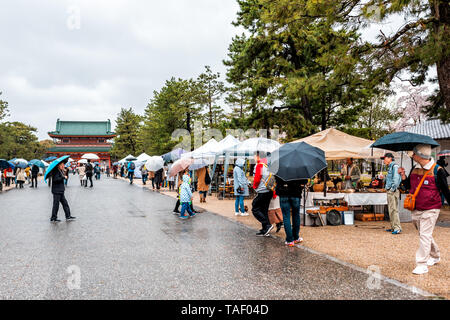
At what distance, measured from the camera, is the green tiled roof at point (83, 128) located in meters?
69.6

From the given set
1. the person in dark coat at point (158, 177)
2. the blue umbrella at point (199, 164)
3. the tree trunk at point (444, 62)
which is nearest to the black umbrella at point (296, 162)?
the tree trunk at point (444, 62)

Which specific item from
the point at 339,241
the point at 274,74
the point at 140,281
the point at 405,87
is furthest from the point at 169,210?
the point at 405,87

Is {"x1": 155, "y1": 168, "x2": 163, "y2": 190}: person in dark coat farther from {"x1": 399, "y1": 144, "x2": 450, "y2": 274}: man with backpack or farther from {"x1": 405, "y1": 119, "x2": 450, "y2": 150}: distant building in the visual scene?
{"x1": 399, "y1": 144, "x2": 450, "y2": 274}: man with backpack

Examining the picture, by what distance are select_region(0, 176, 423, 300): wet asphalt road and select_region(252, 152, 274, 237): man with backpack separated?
403 mm

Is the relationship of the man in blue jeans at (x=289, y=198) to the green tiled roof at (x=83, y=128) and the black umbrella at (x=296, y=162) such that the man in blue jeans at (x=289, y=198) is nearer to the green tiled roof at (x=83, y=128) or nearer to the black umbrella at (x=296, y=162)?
the black umbrella at (x=296, y=162)

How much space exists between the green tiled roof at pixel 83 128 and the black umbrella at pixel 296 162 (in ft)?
217

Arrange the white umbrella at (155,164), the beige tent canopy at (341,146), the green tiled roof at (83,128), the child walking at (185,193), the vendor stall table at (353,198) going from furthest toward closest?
the green tiled roof at (83,128), the white umbrella at (155,164), the beige tent canopy at (341,146), the child walking at (185,193), the vendor stall table at (353,198)

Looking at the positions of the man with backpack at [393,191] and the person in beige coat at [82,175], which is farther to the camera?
the person in beige coat at [82,175]

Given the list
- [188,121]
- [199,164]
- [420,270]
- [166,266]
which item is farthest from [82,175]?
[420,270]

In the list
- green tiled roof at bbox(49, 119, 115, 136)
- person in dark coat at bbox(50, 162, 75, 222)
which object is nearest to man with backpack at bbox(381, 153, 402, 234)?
person in dark coat at bbox(50, 162, 75, 222)

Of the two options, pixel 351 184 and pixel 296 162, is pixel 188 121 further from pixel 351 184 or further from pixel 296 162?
pixel 296 162

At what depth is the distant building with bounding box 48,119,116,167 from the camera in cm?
6731

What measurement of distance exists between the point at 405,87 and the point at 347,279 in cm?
4178
